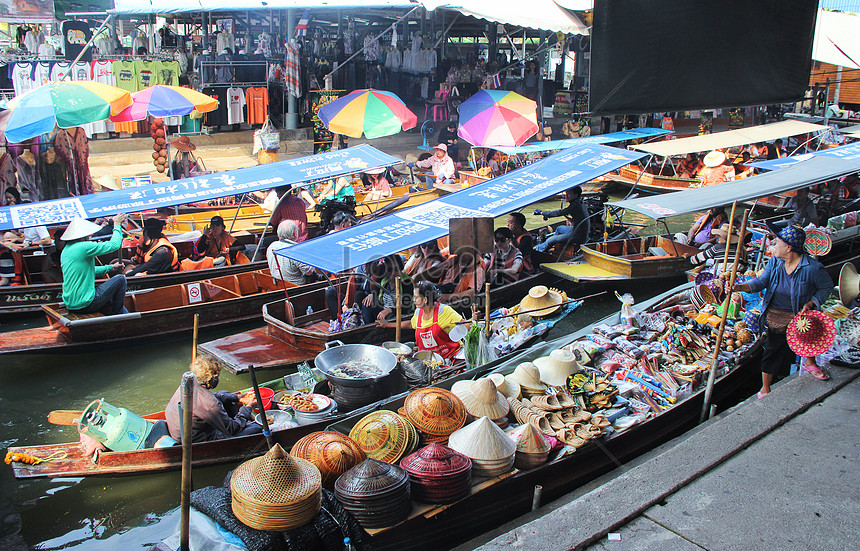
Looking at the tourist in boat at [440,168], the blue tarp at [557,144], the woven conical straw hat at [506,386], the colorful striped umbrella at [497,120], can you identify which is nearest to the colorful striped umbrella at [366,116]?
the colorful striped umbrella at [497,120]

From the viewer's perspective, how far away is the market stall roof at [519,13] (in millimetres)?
14812

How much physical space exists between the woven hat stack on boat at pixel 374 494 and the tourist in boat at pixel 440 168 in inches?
478

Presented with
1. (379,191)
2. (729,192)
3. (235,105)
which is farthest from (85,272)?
(235,105)

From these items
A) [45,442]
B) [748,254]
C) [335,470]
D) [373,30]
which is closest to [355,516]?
[335,470]

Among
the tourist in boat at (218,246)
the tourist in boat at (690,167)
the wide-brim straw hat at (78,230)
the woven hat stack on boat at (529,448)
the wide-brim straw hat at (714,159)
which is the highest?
the wide-brim straw hat at (714,159)

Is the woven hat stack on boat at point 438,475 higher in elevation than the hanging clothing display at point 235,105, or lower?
lower

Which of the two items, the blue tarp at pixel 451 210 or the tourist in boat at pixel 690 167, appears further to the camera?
the tourist in boat at pixel 690 167

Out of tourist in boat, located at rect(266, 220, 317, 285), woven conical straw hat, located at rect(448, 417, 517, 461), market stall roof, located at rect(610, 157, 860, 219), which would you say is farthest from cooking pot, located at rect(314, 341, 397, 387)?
market stall roof, located at rect(610, 157, 860, 219)

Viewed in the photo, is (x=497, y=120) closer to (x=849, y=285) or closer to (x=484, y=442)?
(x=849, y=285)

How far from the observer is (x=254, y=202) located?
42.4 feet

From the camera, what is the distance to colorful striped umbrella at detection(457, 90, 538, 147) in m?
14.8

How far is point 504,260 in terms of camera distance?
31.8 ft

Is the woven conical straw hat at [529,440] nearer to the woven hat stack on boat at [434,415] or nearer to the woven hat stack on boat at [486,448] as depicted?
the woven hat stack on boat at [486,448]

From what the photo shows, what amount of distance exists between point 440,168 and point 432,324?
32.0 feet
